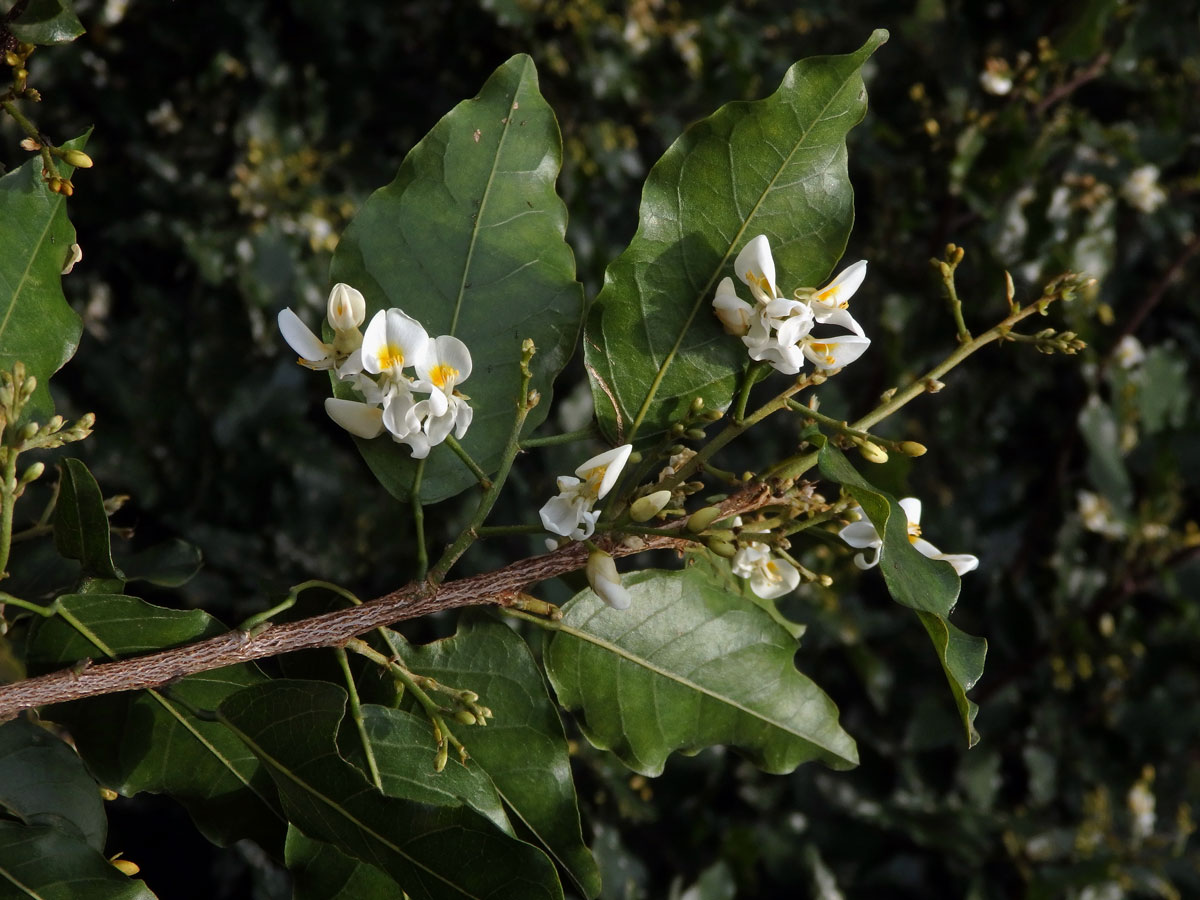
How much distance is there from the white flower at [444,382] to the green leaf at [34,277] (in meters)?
0.26

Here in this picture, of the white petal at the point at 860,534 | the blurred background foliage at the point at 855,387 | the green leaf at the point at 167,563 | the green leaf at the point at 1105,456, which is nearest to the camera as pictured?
the white petal at the point at 860,534

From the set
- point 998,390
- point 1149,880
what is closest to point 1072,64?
point 998,390

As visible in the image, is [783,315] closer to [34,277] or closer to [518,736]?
[518,736]

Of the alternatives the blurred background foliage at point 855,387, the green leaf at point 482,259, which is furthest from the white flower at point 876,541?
the blurred background foliage at point 855,387

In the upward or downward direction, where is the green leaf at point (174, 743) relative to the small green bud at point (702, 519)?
downward

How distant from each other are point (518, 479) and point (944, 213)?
921 mm

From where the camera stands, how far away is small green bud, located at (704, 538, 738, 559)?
68cm

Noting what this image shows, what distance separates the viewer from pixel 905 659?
6.77 ft

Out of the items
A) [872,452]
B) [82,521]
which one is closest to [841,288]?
[872,452]

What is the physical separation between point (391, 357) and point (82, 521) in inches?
9.7

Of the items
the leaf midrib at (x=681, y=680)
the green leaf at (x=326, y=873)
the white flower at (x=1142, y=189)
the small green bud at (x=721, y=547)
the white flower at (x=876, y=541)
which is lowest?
the white flower at (x=1142, y=189)

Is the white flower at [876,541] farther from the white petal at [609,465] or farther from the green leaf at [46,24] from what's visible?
the green leaf at [46,24]

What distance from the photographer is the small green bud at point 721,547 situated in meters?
0.68

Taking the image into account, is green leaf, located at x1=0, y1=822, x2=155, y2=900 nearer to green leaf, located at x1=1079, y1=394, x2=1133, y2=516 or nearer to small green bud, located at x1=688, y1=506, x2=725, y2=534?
small green bud, located at x1=688, y1=506, x2=725, y2=534
